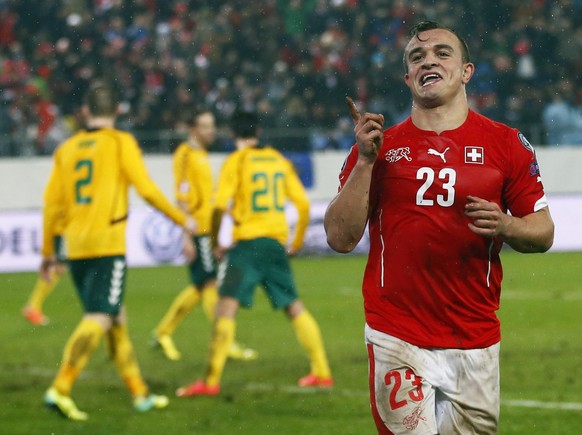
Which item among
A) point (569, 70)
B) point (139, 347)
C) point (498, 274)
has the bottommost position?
point (139, 347)

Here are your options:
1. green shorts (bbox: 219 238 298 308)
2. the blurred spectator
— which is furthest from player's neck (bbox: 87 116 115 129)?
the blurred spectator

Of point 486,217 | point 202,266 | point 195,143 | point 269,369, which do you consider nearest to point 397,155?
point 486,217

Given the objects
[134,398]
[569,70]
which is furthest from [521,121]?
[134,398]

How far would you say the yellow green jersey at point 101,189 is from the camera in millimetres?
7684

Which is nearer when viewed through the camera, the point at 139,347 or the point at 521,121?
the point at 139,347

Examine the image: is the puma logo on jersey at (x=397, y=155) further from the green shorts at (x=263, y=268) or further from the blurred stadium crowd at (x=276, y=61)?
the blurred stadium crowd at (x=276, y=61)

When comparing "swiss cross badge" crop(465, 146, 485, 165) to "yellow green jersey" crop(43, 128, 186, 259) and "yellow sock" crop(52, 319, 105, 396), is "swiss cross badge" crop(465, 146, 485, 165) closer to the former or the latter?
"yellow green jersey" crop(43, 128, 186, 259)

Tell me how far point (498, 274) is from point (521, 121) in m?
18.0

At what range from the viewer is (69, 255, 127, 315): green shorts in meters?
7.61

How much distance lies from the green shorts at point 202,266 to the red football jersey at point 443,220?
6378 mm

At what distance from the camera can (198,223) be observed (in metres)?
11.3

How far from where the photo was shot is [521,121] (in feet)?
72.4

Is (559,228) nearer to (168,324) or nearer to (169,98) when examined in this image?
(169,98)

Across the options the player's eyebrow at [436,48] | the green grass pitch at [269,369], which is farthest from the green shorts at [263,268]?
the player's eyebrow at [436,48]
